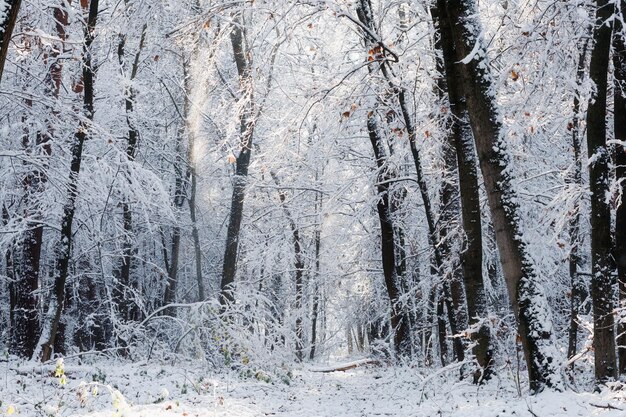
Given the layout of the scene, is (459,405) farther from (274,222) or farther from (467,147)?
(274,222)

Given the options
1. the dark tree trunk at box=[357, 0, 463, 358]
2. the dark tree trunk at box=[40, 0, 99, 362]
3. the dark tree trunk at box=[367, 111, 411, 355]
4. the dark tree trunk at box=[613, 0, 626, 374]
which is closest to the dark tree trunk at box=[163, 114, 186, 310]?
the dark tree trunk at box=[367, 111, 411, 355]

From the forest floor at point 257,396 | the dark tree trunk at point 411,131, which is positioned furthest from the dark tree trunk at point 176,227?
the dark tree trunk at point 411,131

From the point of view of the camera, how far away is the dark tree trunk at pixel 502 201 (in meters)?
5.99

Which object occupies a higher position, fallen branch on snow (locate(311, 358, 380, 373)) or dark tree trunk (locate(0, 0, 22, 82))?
dark tree trunk (locate(0, 0, 22, 82))

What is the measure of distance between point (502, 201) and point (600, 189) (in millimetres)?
1728

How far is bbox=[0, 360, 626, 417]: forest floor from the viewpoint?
5.73 meters

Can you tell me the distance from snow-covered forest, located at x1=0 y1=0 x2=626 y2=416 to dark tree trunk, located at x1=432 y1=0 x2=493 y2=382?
0.03m

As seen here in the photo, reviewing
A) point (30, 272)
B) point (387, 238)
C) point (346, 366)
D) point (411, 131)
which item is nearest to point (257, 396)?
point (411, 131)

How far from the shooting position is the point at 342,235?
68.8 ft

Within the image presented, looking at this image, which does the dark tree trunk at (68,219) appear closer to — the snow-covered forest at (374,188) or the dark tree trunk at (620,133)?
the snow-covered forest at (374,188)

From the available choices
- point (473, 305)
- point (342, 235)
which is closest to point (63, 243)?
point (473, 305)

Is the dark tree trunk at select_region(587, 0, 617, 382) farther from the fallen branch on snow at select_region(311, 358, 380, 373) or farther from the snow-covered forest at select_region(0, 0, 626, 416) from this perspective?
the fallen branch on snow at select_region(311, 358, 380, 373)

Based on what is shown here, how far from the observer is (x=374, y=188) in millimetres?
15648

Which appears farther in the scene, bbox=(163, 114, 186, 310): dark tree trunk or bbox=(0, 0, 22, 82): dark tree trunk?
bbox=(163, 114, 186, 310): dark tree trunk
